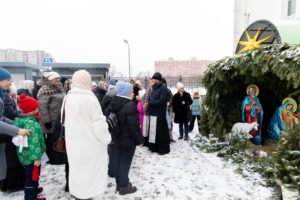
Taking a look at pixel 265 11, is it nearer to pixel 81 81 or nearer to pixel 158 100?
pixel 158 100

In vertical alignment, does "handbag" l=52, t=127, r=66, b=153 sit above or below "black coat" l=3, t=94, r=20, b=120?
below

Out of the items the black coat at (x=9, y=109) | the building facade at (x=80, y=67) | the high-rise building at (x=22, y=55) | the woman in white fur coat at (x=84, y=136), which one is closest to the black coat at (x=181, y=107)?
the woman in white fur coat at (x=84, y=136)

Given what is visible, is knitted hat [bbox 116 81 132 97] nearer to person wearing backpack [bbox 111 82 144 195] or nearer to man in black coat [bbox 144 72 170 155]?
person wearing backpack [bbox 111 82 144 195]

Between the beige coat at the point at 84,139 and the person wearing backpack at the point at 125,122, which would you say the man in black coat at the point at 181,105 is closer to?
the person wearing backpack at the point at 125,122

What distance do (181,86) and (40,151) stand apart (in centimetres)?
481

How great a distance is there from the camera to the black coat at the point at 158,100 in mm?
5664

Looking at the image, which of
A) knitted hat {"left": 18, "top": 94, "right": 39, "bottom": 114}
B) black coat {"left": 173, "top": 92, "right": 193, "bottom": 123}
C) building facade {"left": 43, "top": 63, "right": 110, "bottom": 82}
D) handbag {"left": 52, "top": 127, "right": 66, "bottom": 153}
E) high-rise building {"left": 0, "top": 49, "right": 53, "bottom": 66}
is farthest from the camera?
high-rise building {"left": 0, "top": 49, "right": 53, "bottom": 66}

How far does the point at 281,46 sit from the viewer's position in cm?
445

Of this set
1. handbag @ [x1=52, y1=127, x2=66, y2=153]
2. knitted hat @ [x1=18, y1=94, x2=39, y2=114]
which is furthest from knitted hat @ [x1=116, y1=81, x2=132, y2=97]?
knitted hat @ [x1=18, y1=94, x2=39, y2=114]

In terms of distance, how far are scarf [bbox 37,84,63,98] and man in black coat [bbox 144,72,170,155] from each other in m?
2.29

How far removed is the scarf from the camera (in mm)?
4191

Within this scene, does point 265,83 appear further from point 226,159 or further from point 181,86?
point 226,159

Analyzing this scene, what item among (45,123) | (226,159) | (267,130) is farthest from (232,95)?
(45,123)

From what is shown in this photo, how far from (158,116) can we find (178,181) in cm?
187
